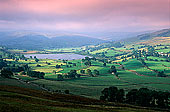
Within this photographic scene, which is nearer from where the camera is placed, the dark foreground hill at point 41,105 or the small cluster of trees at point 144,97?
the dark foreground hill at point 41,105

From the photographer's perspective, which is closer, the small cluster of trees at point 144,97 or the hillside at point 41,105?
the hillside at point 41,105

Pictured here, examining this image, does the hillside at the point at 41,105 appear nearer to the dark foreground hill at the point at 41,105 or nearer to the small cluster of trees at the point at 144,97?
the dark foreground hill at the point at 41,105

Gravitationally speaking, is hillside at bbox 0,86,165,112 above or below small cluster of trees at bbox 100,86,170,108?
above

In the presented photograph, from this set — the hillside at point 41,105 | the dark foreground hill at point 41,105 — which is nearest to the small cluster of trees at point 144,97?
the dark foreground hill at point 41,105

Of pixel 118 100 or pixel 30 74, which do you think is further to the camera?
pixel 30 74

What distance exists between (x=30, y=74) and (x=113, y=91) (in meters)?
94.4

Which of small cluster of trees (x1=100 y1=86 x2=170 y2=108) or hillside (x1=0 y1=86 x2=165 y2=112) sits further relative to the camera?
small cluster of trees (x1=100 y1=86 x2=170 y2=108)

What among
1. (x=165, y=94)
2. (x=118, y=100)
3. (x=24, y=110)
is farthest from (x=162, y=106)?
(x=24, y=110)

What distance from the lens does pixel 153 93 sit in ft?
284

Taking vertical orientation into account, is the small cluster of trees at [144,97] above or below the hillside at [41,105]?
below

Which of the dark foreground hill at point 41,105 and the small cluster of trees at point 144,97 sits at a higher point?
the dark foreground hill at point 41,105

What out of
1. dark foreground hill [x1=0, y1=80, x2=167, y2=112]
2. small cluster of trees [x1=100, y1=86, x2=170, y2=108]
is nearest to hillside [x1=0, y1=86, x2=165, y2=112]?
dark foreground hill [x1=0, y1=80, x2=167, y2=112]

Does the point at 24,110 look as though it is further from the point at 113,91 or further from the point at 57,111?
the point at 113,91

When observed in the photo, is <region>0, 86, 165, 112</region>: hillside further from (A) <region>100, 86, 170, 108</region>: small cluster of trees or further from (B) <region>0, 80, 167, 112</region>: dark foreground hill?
(A) <region>100, 86, 170, 108</region>: small cluster of trees
